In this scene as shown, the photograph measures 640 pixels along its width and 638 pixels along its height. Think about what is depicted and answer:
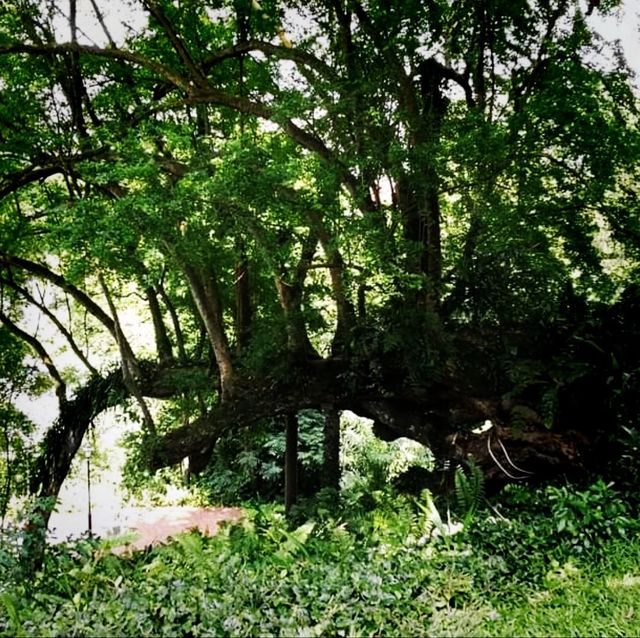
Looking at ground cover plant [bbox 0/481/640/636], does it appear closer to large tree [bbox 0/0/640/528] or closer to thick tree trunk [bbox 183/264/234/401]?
large tree [bbox 0/0/640/528]

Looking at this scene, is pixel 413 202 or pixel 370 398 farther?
pixel 370 398

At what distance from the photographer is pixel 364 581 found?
3691 mm

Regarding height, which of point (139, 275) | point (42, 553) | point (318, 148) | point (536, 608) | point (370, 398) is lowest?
point (536, 608)

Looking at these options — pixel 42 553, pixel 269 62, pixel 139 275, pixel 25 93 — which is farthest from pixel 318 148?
pixel 42 553

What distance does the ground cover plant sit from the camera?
3.33m

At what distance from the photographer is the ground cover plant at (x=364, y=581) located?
333cm

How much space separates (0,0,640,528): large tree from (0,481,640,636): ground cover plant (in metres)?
2.20

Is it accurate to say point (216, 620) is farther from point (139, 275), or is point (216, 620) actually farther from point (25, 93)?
point (25, 93)

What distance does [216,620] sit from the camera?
10.7 ft

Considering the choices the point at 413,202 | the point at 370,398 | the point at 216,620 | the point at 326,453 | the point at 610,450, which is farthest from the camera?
the point at 326,453

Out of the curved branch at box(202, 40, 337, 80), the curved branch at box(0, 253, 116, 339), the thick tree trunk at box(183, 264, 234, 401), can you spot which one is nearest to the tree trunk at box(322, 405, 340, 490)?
the thick tree trunk at box(183, 264, 234, 401)

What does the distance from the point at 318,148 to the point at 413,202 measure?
1.58m

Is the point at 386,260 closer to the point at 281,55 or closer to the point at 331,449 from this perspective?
the point at 281,55

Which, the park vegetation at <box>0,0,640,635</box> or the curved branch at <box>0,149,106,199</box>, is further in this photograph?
the curved branch at <box>0,149,106,199</box>
